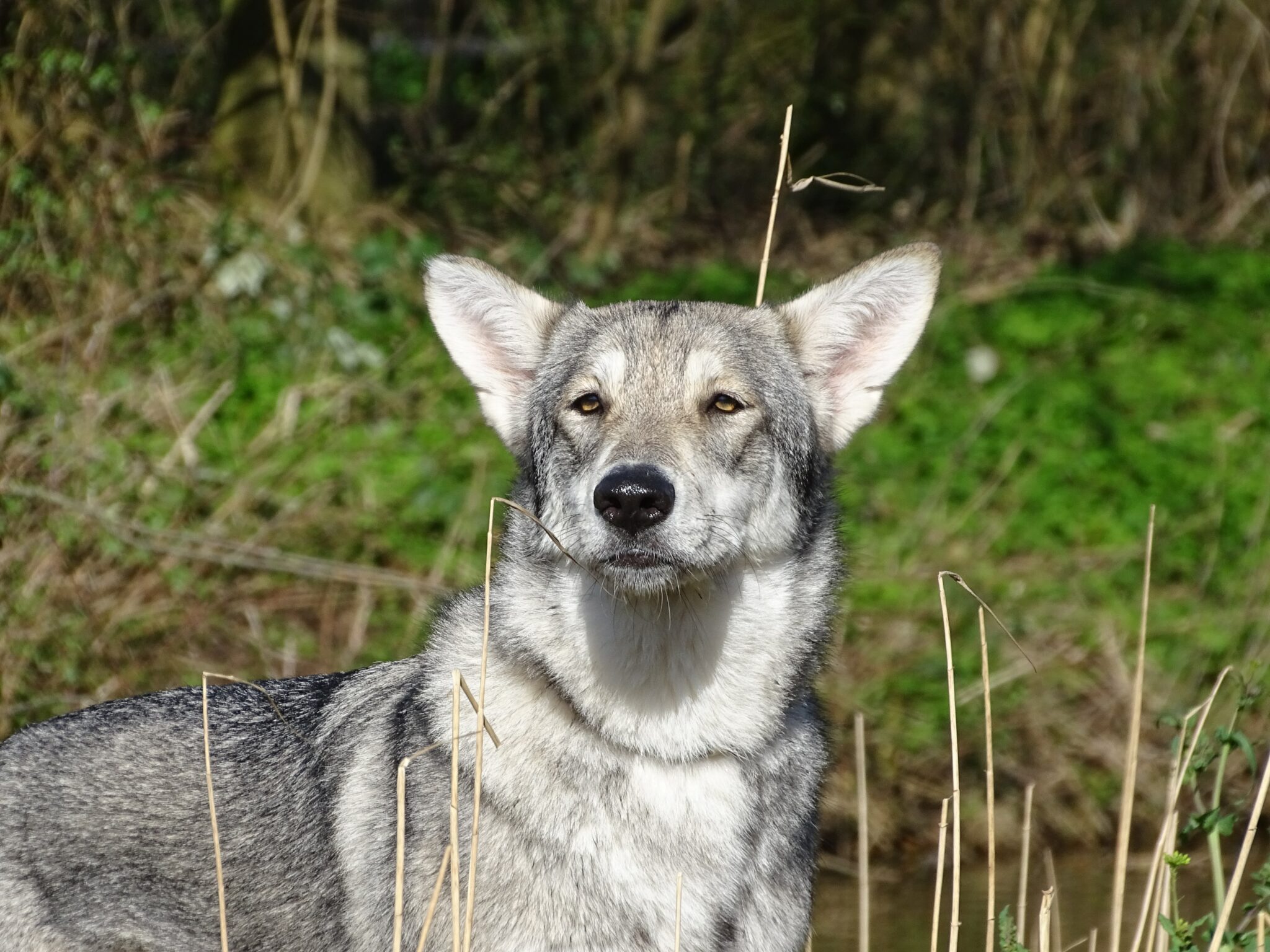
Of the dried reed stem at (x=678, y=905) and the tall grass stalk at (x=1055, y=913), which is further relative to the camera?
the tall grass stalk at (x=1055, y=913)

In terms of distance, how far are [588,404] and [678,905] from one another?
137 cm

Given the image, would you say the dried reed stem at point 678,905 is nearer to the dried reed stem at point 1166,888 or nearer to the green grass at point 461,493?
the dried reed stem at point 1166,888

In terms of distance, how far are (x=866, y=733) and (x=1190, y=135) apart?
29.1ft

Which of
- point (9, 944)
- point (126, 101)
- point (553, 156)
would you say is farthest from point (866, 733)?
point (553, 156)

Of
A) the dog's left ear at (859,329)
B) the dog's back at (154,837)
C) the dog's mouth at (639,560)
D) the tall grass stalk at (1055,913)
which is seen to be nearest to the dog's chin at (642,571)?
the dog's mouth at (639,560)

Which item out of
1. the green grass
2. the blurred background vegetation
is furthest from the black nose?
the green grass

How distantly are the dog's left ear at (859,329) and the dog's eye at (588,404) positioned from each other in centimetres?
68

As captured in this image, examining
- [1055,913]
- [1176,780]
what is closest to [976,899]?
[1055,913]

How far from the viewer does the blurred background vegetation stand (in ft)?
24.7

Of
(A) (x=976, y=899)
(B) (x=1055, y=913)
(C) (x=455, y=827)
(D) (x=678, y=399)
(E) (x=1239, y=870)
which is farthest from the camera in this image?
(A) (x=976, y=899)

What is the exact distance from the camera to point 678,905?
3.72m

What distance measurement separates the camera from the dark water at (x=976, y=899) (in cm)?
644

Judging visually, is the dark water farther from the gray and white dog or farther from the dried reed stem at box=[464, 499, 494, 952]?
the dried reed stem at box=[464, 499, 494, 952]

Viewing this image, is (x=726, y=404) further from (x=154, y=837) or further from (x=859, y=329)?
(x=154, y=837)
